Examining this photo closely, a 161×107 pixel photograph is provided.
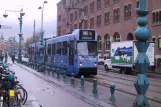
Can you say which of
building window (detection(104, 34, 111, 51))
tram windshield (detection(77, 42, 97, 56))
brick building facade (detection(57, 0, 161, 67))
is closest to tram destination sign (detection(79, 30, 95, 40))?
tram windshield (detection(77, 42, 97, 56))

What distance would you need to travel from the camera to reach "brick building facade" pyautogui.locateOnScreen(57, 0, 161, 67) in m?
42.5

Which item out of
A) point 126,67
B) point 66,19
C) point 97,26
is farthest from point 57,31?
point 126,67

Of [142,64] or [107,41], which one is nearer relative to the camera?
→ [142,64]

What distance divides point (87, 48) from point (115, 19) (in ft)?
105

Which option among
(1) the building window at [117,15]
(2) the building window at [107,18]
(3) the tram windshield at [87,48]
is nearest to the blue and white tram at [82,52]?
(3) the tram windshield at [87,48]

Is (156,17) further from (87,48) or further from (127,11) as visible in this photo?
(87,48)

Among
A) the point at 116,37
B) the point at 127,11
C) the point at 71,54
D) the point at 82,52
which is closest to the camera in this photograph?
the point at 82,52

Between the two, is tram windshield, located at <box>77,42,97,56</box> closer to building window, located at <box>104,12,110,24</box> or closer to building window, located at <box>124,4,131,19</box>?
building window, located at <box>124,4,131,19</box>

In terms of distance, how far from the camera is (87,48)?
24.5m

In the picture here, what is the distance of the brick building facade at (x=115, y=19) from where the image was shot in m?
42.5

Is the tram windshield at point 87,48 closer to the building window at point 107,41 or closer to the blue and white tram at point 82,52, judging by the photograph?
the blue and white tram at point 82,52

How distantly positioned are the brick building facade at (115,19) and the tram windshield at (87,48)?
18055mm

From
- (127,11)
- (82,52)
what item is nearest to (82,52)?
(82,52)

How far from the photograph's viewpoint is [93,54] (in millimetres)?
24562
